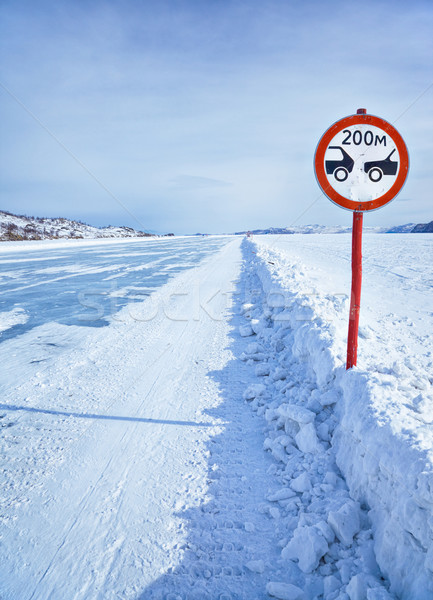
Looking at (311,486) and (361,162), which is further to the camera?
(361,162)

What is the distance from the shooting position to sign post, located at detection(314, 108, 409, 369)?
2.36 meters

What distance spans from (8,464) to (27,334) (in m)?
3.53

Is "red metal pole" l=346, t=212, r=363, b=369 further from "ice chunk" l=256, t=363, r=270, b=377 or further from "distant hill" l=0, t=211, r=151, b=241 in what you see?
"distant hill" l=0, t=211, r=151, b=241

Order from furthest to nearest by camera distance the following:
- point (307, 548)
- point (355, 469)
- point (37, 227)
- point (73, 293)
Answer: point (37, 227) → point (73, 293) → point (355, 469) → point (307, 548)

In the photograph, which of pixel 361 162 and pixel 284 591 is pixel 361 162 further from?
pixel 284 591

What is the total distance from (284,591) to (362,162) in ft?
8.79

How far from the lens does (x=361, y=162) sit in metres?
2.40

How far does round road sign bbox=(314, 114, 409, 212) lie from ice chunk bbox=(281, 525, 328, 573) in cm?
217

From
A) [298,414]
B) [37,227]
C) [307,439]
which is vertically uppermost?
[37,227]

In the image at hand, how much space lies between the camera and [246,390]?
3.62 metres

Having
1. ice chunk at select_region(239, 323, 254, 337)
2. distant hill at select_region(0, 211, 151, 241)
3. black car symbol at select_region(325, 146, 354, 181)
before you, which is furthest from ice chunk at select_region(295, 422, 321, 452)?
distant hill at select_region(0, 211, 151, 241)

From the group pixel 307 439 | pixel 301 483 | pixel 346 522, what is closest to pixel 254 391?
pixel 307 439

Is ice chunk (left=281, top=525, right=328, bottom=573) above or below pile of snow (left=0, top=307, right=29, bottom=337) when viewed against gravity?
below

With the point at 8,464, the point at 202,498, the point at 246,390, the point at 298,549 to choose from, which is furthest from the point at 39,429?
the point at 298,549
